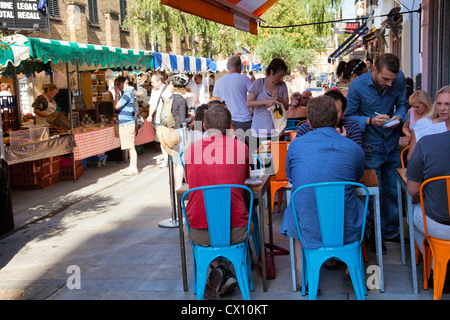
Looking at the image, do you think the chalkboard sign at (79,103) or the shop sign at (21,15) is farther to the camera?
the shop sign at (21,15)

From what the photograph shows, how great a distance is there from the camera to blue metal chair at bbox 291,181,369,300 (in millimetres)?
3369

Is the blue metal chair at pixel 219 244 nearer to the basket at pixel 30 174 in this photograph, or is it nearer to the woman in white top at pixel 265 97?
the woman in white top at pixel 265 97

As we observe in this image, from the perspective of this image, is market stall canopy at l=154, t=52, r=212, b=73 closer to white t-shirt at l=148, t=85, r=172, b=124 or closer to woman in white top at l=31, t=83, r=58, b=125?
white t-shirt at l=148, t=85, r=172, b=124

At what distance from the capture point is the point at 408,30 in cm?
1237

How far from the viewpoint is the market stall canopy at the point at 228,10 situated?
19.9 ft

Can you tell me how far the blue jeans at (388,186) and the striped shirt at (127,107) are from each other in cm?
614

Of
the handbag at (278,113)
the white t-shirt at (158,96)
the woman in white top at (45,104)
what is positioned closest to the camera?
the handbag at (278,113)

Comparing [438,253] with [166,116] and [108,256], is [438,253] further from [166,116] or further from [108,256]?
[166,116]

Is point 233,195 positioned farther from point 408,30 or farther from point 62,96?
point 408,30

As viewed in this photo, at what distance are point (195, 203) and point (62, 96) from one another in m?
8.25

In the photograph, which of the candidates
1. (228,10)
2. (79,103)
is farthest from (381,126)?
(79,103)

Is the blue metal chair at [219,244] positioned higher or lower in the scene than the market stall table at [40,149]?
lower

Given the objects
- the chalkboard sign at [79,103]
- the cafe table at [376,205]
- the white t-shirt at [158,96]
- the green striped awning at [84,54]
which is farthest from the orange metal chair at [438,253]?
the chalkboard sign at [79,103]
